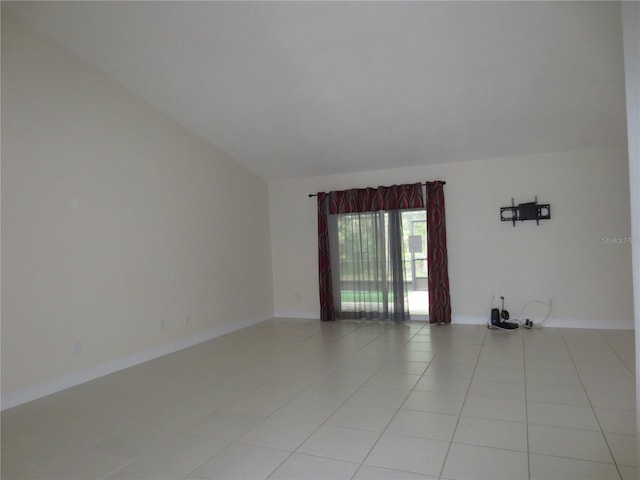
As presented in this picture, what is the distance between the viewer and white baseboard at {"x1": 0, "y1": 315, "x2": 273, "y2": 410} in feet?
11.6

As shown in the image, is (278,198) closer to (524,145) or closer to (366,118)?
(366,118)

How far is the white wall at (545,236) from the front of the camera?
17.9ft

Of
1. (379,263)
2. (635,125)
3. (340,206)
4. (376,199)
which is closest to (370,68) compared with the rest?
(635,125)

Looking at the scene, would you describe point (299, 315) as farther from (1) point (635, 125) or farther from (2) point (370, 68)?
(1) point (635, 125)

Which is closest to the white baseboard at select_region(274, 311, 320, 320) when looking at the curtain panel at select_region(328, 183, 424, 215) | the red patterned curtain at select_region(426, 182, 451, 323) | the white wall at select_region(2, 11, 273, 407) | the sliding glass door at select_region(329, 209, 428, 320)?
the sliding glass door at select_region(329, 209, 428, 320)

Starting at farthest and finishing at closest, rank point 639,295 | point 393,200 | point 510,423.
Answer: point 393,200 → point 510,423 → point 639,295

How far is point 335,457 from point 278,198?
5.36 m

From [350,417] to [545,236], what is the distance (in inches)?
162

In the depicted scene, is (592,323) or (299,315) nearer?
(592,323)

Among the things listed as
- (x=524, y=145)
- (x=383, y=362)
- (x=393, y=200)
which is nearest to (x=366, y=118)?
→ (x=393, y=200)

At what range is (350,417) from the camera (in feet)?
9.96

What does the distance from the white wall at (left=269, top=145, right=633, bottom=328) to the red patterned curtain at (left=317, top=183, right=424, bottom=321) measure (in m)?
0.22

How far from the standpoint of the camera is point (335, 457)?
8.13 feet

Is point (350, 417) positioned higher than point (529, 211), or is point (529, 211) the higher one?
point (529, 211)
